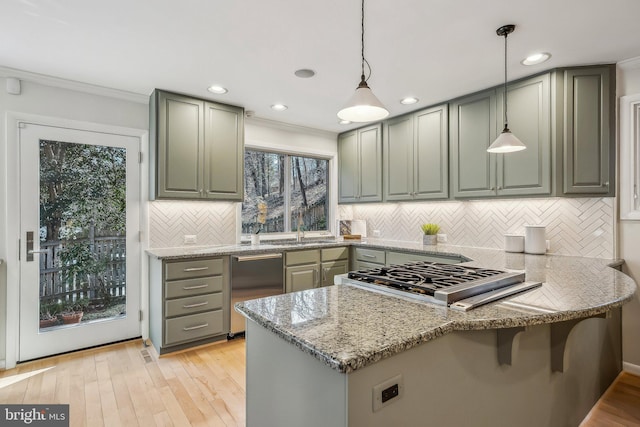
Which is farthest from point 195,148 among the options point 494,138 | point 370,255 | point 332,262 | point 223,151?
point 494,138

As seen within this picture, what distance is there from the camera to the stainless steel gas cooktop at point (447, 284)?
1.25 metres

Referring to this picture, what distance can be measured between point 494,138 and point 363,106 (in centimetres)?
205

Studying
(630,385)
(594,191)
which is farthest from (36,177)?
(630,385)

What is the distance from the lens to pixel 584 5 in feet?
6.09

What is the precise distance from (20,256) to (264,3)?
2.88m

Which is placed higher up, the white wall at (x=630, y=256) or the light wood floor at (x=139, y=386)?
the white wall at (x=630, y=256)

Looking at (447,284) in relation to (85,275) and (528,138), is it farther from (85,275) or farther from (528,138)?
(85,275)

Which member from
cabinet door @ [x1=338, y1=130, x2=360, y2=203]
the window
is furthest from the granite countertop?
cabinet door @ [x1=338, y1=130, x2=360, y2=203]

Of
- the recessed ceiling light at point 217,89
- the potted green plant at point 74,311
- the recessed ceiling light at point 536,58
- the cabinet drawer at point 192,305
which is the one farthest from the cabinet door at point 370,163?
the potted green plant at point 74,311

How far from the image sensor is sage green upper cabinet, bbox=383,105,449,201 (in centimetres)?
349

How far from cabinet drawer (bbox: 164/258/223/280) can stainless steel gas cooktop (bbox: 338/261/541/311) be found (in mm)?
1858

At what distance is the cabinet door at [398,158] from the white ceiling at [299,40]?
31.4 inches

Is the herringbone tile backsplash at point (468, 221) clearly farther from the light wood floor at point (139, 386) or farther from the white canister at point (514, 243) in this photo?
the light wood floor at point (139, 386)

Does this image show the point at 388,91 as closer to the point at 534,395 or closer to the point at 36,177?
the point at 534,395
